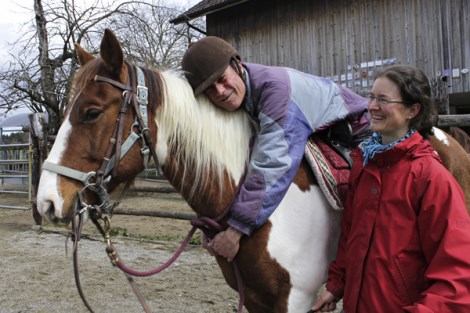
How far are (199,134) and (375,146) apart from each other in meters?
0.75

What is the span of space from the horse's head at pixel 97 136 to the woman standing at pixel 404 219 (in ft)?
3.08

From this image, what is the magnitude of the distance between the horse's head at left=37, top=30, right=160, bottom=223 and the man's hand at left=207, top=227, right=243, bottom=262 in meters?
0.47

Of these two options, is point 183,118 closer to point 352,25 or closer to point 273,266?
point 273,266

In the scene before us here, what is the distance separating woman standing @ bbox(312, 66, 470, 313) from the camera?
1247mm

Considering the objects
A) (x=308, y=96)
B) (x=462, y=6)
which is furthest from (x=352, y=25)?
(x=308, y=96)

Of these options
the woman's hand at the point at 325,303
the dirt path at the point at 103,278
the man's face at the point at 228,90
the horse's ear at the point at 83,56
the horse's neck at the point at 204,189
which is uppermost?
the horse's ear at the point at 83,56

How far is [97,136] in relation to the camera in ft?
5.40

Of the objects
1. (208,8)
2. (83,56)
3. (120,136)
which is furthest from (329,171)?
(208,8)

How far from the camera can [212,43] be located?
1838mm

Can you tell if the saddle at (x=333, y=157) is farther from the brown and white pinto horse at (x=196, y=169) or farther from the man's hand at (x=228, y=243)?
the man's hand at (x=228, y=243)

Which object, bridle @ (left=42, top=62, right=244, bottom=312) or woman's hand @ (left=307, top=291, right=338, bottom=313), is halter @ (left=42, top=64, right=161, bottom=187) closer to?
bridle @ (left=42, top=62, right=244, bottom=312)

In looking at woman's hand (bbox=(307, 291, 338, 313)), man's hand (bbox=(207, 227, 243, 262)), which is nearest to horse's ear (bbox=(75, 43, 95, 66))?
man's hand (bbox=(207, 227, 243, 262))

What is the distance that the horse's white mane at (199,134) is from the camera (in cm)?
179

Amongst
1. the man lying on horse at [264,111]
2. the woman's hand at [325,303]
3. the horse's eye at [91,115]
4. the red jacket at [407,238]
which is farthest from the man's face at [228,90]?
the woman's hand at [325,303]
